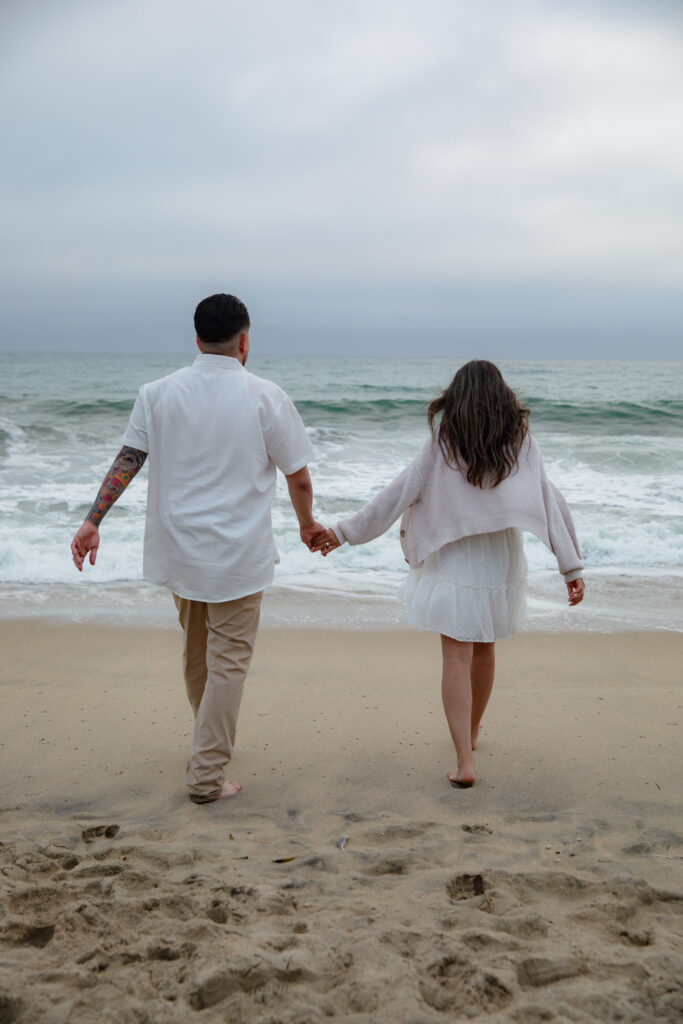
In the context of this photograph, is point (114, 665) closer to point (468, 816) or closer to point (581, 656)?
point (468, 816)

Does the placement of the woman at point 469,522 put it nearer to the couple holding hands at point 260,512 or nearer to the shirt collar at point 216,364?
the couple holding hands at point 260,512

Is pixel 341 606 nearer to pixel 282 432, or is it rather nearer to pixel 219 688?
pixel 219 688

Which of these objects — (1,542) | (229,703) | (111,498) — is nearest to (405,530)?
(229,703)

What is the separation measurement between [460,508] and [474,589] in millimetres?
349

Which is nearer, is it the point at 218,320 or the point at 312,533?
the point at 218,320

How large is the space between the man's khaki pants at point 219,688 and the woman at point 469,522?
21.6 inches

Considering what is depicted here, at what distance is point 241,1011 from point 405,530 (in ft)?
6.28

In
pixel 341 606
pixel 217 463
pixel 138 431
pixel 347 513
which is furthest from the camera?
pixel 347 513

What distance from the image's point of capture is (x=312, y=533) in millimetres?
3318

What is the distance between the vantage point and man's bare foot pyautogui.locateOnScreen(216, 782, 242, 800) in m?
3.17

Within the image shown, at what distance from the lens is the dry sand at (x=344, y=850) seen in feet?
6.25

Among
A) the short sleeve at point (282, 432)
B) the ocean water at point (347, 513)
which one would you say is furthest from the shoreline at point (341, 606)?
the short sleeve at point (282, 432)

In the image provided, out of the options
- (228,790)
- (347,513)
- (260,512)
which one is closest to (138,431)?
(260,512)

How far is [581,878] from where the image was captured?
8.04 feet
